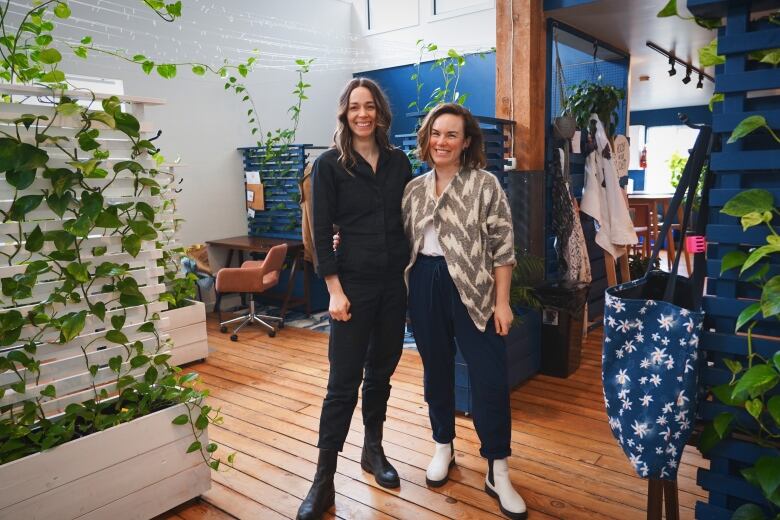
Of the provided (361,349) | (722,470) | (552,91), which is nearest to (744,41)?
(722,470)

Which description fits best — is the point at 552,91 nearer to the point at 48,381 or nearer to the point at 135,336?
the point at 135,336

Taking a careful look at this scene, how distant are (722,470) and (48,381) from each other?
2.05 metres

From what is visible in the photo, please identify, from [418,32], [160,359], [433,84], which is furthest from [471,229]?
[418,32]

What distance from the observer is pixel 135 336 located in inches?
86.6

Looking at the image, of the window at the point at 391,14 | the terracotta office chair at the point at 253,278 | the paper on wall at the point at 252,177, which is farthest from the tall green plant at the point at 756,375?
the window at the point at 391,14

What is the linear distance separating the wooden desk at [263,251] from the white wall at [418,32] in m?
2.69

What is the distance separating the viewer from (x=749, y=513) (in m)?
1.37

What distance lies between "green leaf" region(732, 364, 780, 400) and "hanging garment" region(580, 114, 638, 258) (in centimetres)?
303

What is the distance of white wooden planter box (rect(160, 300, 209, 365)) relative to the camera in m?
4.05

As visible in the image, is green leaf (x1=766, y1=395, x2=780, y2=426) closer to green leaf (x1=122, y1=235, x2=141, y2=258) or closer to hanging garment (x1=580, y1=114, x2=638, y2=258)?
green leaf (x1=122, y1=235, x2=141, y2=258)

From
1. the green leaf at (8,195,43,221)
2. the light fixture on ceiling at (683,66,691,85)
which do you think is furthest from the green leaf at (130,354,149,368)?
the light fixture on ceiling at (683,66,691,85)

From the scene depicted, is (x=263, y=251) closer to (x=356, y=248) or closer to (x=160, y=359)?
(x=160, y=359)

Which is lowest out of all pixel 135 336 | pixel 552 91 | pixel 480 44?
pixel 135 336

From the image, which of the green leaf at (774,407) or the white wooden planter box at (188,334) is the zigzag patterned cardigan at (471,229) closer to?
the green leaf at (774,407)
